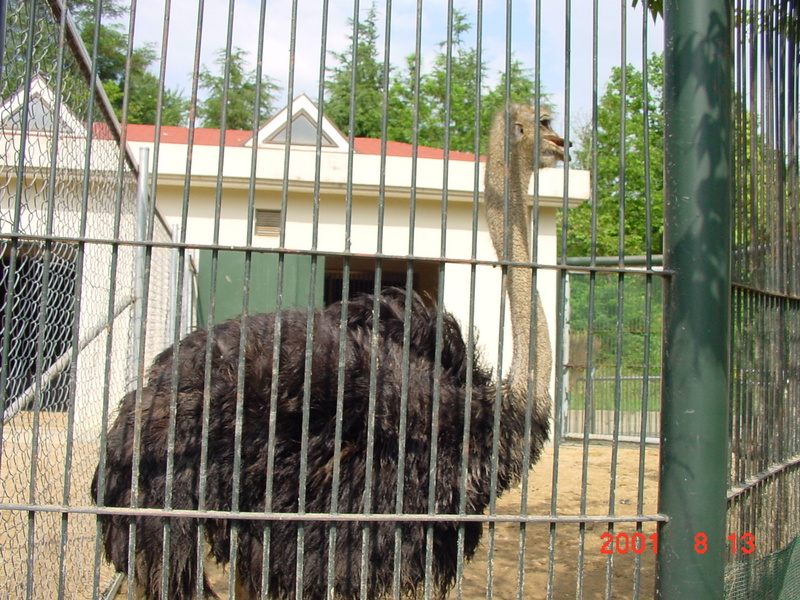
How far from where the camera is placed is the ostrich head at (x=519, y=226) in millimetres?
3338

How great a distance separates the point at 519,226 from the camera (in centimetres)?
373

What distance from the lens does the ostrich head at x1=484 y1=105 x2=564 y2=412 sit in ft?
11.0

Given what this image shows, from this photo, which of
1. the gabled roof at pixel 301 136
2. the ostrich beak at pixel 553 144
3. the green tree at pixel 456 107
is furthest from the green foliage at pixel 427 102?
the ostrich beak at pixel 553 144

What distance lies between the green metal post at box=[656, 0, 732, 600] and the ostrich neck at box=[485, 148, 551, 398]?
0.81m

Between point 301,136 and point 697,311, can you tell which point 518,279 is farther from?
point 301,136

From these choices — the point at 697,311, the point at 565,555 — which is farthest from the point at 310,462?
the point at 565,555

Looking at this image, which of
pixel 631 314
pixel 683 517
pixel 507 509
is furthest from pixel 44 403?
pixel 631 314

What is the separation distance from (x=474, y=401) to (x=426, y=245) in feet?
20.9

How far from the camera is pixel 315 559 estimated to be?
2742mm

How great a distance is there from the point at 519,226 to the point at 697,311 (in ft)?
4.96

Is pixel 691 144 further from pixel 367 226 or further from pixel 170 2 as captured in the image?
pixel 367 226

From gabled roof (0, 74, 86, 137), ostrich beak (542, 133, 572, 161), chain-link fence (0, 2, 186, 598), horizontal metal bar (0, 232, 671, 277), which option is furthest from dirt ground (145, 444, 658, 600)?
gabled roof (0, 74, 86, 137)
